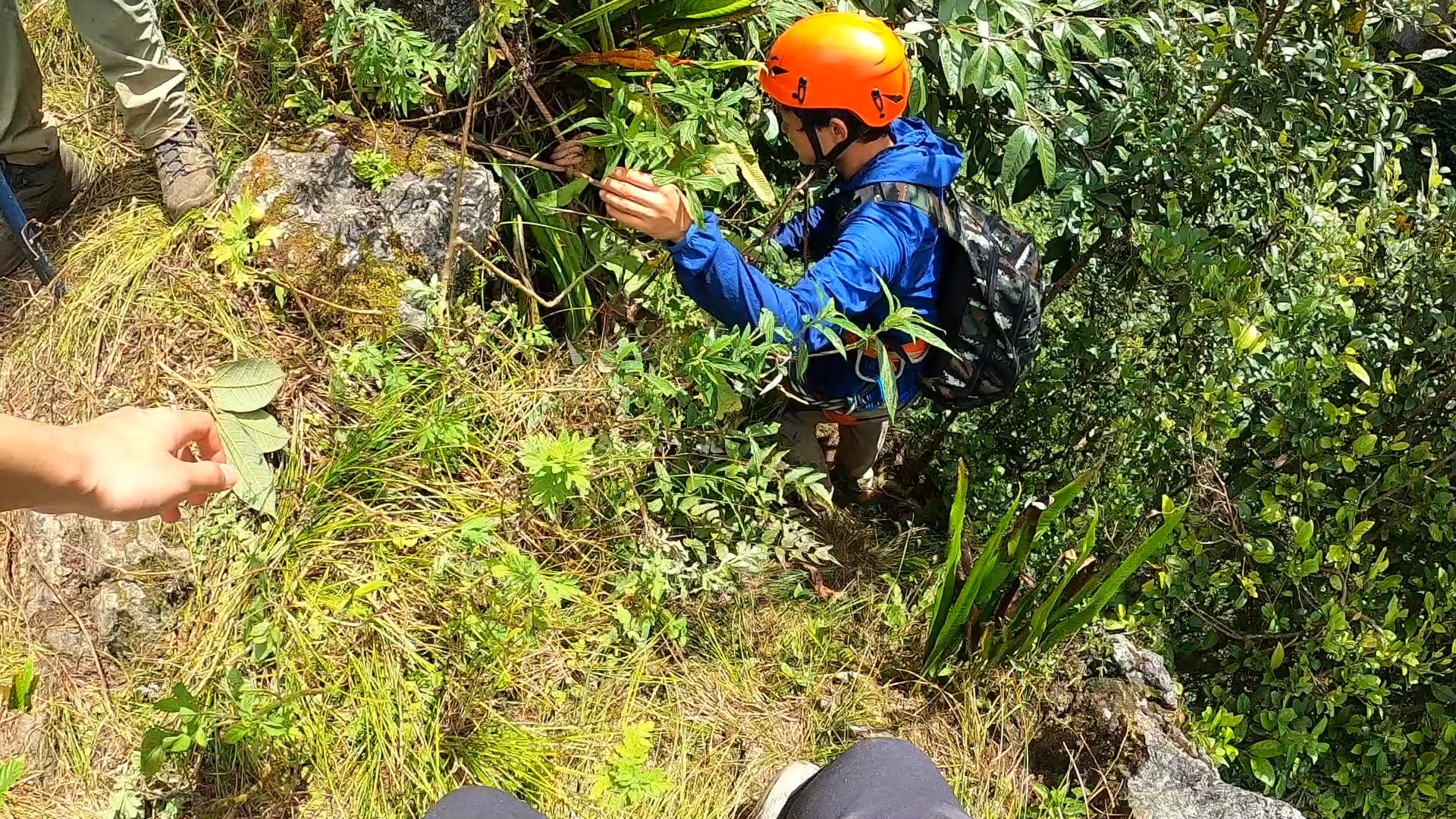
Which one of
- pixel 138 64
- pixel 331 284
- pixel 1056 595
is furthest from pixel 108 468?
pixel 1056 595

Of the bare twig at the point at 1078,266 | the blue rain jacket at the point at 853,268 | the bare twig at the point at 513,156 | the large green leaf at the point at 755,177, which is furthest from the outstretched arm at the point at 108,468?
the bare twig at the point at 1078,266

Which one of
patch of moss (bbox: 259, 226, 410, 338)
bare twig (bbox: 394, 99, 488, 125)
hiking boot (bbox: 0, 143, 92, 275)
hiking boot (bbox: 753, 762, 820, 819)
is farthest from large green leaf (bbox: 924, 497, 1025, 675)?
hiking boot (bbox: 0, 143, 92, 275)

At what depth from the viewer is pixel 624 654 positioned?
2438 millimetres

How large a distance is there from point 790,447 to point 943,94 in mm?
1264

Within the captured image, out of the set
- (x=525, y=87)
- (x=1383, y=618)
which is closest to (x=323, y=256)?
(x=525, y=87)

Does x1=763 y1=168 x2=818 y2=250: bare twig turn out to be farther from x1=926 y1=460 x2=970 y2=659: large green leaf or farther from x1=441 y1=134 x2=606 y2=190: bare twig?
x1=926 y1=460 x2=970 y2=659: large green leaf

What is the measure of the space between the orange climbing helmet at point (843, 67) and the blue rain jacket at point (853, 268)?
149mm

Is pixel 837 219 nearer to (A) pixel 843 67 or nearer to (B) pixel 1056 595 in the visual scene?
(A) pixel 843 67

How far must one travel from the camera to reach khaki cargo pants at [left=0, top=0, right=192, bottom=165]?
2.57 metres

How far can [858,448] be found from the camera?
11.9ft

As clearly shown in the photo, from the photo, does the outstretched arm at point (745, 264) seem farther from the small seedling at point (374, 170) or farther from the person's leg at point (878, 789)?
the person's leg at point (878, 789)

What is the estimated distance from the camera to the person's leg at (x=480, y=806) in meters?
1.93

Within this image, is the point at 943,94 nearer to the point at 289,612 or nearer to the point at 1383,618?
the point at 1383,618

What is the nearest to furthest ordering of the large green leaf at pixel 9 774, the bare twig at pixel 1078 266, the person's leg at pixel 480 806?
the large green leaf at pixel 9 774 → the person's leg at pixel 480 806 → the bare twig at pixel 1078 266
